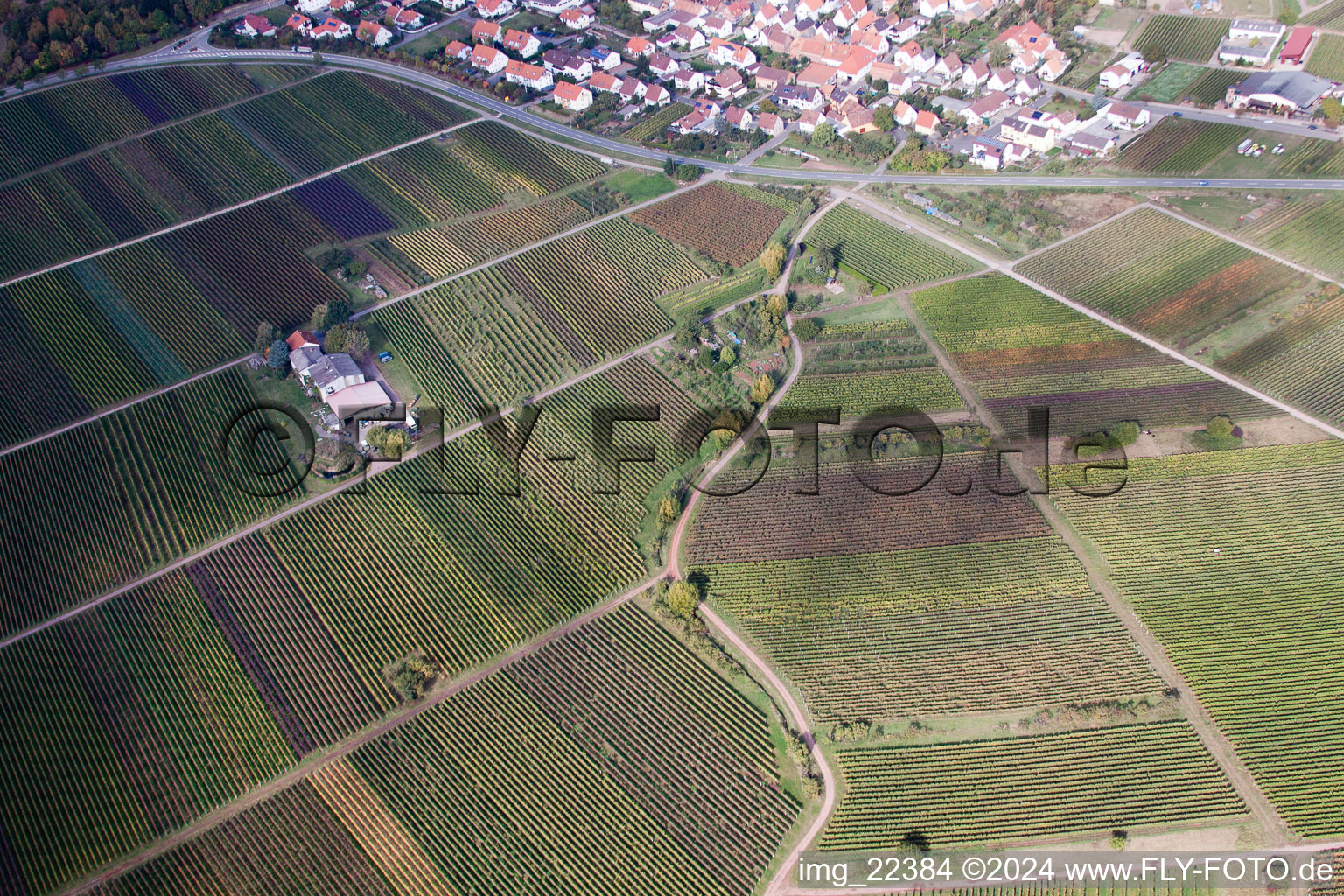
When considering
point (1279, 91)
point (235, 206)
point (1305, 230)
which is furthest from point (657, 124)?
point (1279, 91)

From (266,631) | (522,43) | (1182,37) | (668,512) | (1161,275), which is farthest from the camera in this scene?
(522,43)

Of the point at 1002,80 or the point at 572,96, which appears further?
the point at 1002,80

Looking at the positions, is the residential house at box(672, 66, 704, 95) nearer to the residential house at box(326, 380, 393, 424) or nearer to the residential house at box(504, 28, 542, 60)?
the residential house at box(504, 28, 542, 60)

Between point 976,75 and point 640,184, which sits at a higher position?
point 976,75

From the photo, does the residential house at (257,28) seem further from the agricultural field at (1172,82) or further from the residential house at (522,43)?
the agricultural field at (1172,82)

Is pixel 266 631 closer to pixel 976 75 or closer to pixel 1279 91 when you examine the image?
pixel 976 75

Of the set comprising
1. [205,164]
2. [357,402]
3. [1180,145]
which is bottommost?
[357,402]

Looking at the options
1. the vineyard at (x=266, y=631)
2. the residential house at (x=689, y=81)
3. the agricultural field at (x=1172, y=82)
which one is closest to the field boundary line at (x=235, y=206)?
the vineyard at (x=266, y=631)

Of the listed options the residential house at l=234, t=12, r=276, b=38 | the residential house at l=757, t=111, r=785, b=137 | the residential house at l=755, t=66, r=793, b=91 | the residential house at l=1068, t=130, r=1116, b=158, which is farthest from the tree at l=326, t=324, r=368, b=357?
the residential house at l=1068, t=130, r=1116, b=158

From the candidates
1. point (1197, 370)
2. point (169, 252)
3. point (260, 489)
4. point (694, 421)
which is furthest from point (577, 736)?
point (169, 252)
